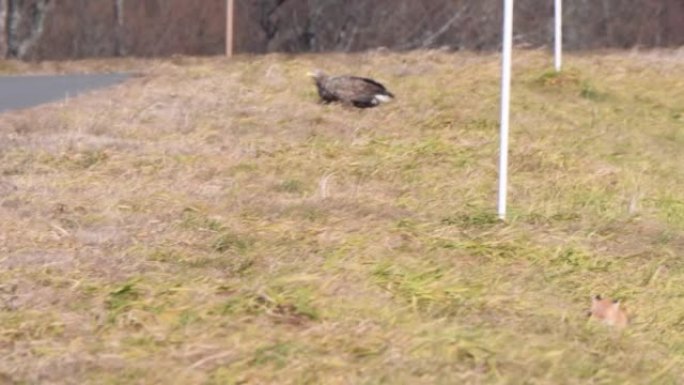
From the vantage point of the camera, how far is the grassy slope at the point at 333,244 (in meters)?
5.64

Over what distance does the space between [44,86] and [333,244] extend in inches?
437

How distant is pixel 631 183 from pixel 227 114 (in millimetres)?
4339

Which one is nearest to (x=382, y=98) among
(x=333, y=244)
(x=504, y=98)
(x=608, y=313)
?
(x=504, y=98)

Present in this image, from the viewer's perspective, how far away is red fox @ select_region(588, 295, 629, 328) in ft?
21.2

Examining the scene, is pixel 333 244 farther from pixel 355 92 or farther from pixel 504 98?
pixel 355 92

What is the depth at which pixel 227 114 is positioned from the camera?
13250mm

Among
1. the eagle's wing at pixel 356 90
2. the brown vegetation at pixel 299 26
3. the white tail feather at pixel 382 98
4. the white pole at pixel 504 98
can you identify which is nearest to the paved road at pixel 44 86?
the eagle's wing at pixel 356 90

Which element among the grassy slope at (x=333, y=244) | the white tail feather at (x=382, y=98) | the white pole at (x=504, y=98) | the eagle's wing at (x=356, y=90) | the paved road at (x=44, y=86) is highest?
the white pole at (x=504, y=98)

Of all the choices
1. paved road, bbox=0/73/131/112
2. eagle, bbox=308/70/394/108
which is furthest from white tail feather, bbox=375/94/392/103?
paved road, bbox=0/73/131/112

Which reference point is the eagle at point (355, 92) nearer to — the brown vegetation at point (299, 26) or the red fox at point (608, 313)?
the red fox at point (608, 313)

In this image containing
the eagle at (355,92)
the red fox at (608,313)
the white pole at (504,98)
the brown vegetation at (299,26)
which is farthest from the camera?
the brown vegetation at (299,26)

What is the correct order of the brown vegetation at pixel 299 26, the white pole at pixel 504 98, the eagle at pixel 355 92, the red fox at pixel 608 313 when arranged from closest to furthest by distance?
the red fox at pixel 608 313 < the white pole at pixel 504 98 < the eagle at pixel 355 92 < the brown vegetation at pixel 299 26

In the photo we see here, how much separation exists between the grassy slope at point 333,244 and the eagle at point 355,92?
0.61 feet

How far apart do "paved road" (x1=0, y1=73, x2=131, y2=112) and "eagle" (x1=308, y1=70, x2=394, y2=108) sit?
325 cm
